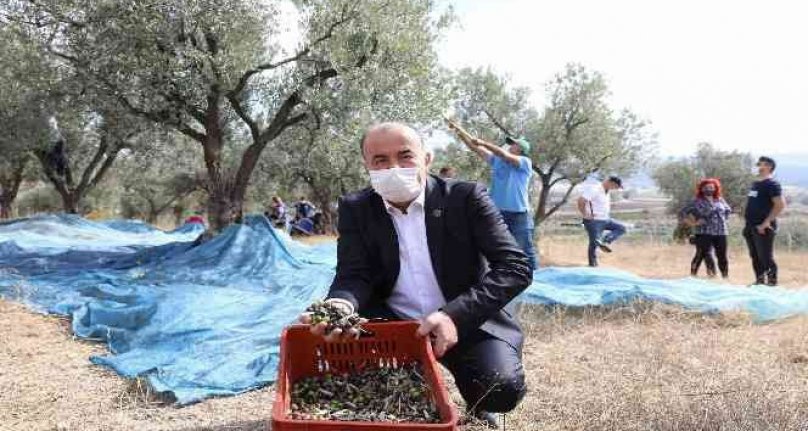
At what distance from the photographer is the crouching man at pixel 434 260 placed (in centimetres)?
281

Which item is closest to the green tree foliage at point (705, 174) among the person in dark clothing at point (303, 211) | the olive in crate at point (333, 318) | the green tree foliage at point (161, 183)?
the person in dark clothing at point (303, 211)

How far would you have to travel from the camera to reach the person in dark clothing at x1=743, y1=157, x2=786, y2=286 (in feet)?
26.9

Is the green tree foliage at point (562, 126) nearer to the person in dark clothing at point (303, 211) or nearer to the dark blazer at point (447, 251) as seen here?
the person in dark clothing at point (303, 211)

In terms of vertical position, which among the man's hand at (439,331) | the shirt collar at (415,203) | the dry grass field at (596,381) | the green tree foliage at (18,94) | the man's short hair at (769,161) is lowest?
the dry grass field at (596,381)

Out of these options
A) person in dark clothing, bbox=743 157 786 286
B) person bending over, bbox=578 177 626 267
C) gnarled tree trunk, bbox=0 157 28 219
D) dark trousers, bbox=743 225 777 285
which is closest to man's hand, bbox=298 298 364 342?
person in dark clothing, bbox=743 157 786 286

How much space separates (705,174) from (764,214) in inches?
1475

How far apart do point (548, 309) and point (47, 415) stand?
13.5ft

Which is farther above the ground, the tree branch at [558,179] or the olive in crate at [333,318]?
the tree branch at [558,179]

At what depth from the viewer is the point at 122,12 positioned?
30.0 ft

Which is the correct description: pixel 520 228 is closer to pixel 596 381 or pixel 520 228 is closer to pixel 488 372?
pixel 596 381

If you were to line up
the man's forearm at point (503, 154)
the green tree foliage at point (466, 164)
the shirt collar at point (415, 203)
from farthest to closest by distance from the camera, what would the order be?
1. the green tree foliage at point (466, 164)
2. the man's forearm at point (503, 154)
3. the shirt collar at point (415, 203)

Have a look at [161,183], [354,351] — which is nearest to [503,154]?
[354,351]

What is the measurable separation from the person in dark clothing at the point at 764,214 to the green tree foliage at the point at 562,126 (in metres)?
13.2

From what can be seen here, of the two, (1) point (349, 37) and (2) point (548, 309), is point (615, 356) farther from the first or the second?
(1) point (349, 37)
